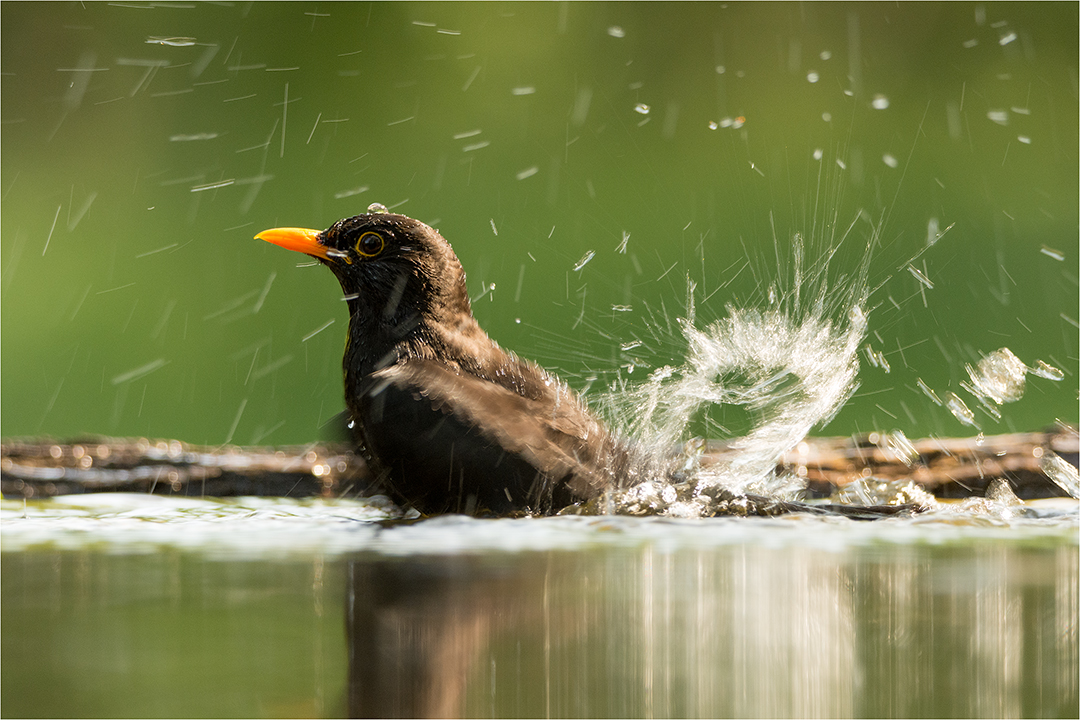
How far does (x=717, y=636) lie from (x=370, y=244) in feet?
9.54

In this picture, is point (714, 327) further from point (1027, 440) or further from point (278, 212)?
point (278, 212)

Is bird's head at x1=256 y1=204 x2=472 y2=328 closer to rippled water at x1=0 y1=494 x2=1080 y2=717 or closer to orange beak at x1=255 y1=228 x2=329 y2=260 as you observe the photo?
orange beak at x1=255 y1=228 x2=329 y2=260

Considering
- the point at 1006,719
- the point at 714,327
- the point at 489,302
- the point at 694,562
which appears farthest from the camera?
the point at 489,302

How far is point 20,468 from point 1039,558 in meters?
3.91

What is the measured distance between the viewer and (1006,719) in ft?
4.04

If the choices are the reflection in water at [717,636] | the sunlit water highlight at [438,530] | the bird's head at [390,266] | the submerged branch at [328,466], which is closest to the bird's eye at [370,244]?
the bird's head at [390,266]

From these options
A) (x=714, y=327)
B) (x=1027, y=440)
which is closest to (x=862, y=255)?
(x=714, y=327)

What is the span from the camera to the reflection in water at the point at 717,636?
1.33 meters

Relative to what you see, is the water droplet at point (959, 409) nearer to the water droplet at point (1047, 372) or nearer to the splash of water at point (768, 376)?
the water droplet at point (1047, 372)

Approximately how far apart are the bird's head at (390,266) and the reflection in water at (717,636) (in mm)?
1749

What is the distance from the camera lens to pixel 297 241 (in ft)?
14.3

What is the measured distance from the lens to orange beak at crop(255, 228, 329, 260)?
435 centimetres

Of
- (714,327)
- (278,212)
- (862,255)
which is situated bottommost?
(714,327)

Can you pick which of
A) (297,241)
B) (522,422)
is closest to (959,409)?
(522,422)
